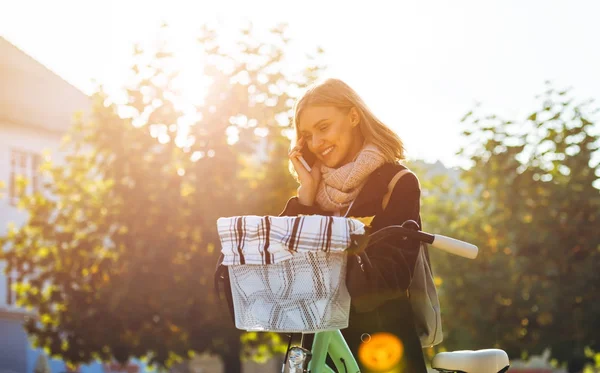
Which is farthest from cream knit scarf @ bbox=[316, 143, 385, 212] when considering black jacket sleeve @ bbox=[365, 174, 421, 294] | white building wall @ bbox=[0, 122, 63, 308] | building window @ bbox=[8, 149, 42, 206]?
building window @ bbox=[8, 149, 42, 206]

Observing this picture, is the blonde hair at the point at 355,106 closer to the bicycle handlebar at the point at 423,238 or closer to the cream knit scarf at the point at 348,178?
the cream knit scarf at the point at 348,178

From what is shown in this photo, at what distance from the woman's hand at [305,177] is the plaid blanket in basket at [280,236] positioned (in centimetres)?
89

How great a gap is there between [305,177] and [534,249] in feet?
72.3

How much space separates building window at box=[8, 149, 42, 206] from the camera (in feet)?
117

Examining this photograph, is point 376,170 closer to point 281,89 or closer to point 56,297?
point 281,89

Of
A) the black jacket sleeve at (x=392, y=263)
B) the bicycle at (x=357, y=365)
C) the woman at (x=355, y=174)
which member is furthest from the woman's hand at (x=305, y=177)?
the black jacket sleeve at (x=392, y=263)

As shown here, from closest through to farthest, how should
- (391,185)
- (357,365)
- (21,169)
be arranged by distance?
(357,365) → (391,185) → (21,169)

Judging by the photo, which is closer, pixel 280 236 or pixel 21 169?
pixel 280 236

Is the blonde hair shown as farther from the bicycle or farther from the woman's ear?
the bicycle

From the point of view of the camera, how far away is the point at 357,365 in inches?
140

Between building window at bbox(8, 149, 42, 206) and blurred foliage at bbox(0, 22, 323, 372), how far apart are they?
11214 mm

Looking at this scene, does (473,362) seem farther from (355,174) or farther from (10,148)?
(10,148)

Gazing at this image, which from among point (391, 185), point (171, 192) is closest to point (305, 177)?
point (391, 185)

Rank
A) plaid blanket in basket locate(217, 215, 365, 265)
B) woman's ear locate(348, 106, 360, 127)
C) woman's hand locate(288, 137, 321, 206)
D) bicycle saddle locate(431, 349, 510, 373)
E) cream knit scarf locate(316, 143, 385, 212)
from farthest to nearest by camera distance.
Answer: woman's hand locate(288, 137, 321, 206)
woman's ear locate(348, 106, 360, 127)
cream knit scarf locate(316, 143, 385, 212)
bicycle saddle locate(431, 349, 510, 373)
plaid blanket in basket locate(217, 215, 365, 265)
